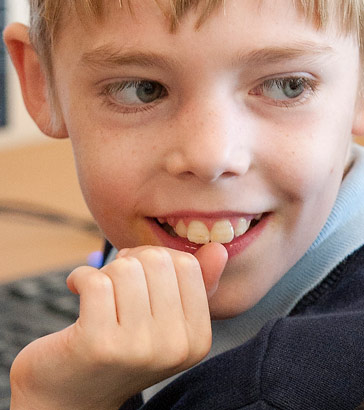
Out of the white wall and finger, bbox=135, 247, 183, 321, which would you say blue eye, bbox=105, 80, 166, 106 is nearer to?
finger, bbox=135, 247, 183, 321

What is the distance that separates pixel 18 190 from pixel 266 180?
3.43 ft

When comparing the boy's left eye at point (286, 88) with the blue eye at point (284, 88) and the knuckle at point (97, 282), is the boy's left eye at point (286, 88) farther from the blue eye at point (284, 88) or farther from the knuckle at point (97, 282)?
the knuckle at point (97, 282)

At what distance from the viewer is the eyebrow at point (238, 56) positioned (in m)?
0.62

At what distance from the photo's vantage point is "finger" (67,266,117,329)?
580 mm

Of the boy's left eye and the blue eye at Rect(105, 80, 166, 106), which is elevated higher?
the boy's left eye

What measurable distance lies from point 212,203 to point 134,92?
111mm

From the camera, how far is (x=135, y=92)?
0.68 metres

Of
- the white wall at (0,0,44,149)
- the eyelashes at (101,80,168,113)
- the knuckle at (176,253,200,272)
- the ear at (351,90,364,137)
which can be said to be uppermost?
the eyelashes at (101,80,168,113)

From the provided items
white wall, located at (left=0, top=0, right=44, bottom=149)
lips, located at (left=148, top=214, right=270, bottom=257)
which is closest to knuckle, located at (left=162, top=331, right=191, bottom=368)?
lips, located at (left=148, top=214, right=270, bottom=257)

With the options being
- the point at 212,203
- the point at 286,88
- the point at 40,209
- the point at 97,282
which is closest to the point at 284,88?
the point at 286,88

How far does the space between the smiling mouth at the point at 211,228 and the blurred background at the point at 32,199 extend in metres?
0.62

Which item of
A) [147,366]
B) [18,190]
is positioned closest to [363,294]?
[147,366]

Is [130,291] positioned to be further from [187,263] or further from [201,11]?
[201,11]

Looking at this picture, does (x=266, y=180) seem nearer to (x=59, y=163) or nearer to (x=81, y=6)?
(x=81, y=6)
